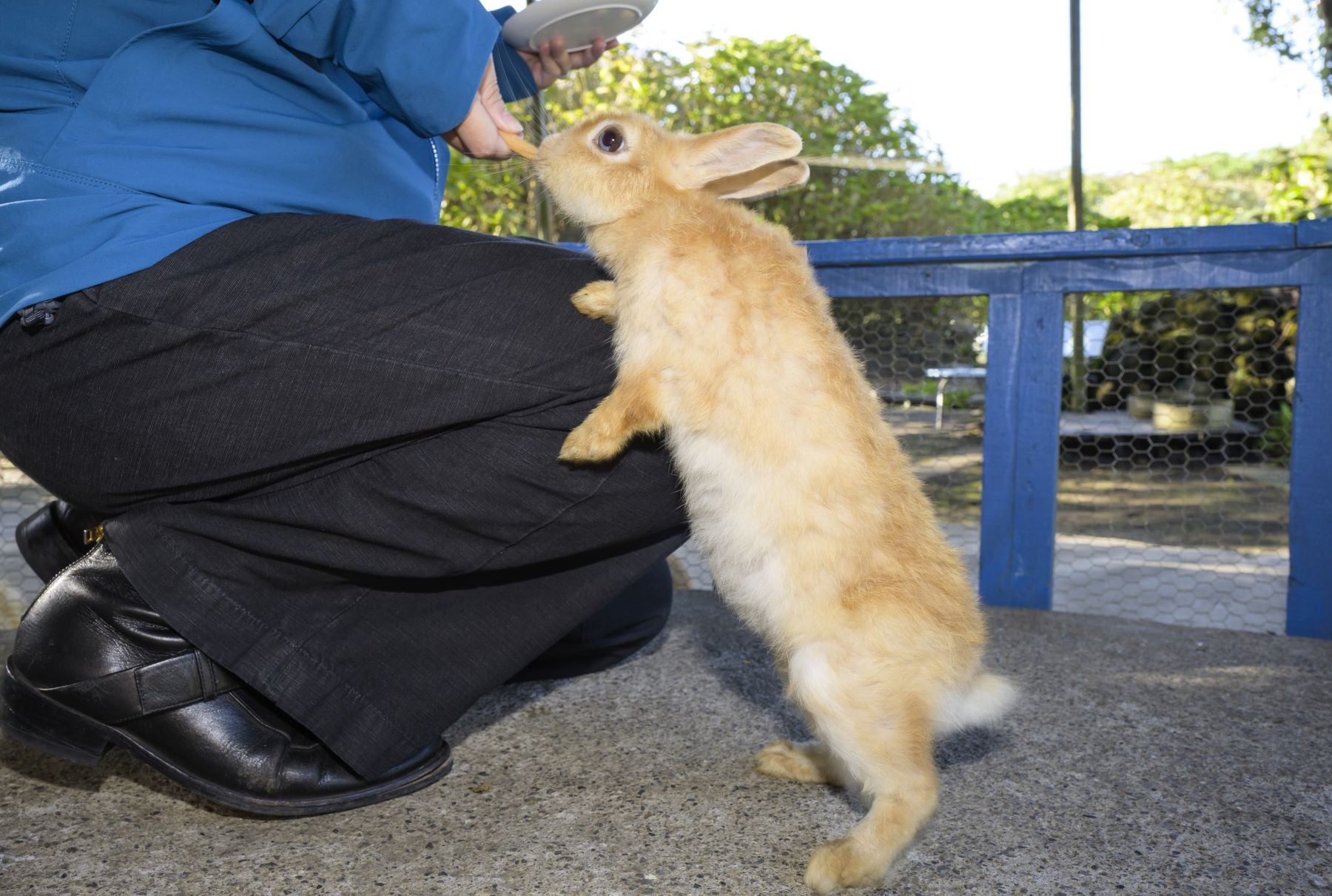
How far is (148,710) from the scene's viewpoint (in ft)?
4.65

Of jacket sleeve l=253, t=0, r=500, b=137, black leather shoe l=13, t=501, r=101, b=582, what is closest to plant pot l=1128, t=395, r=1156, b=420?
jacket sleeve l=253, t=0, r=500, b=137

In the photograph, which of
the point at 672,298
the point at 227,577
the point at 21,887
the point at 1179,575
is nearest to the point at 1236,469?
the point at 1179,575

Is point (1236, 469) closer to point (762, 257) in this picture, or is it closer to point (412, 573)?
point (762, 257)

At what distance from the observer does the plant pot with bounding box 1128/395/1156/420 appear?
4.09 m

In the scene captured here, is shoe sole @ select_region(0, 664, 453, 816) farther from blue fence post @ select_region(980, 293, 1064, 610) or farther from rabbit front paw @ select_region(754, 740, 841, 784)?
blue fence post @ select_region(980, 293, 1064, 610)

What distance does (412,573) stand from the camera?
1465 millimetres

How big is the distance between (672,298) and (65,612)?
969 mm

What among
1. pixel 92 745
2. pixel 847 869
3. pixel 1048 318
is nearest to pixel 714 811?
pixel 847 869

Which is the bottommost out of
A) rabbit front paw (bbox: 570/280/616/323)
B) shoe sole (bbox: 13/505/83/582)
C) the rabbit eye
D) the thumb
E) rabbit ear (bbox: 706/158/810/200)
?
shoe sole (bbox: 13/505/83/582)

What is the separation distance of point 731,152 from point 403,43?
1.64ft

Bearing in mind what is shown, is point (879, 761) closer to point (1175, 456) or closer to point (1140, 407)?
point (1175, 456)

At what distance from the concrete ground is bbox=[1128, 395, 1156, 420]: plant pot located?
2255 mm

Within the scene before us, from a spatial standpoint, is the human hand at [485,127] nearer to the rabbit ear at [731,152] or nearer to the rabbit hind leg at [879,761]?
the rabbit ear at [731,152]

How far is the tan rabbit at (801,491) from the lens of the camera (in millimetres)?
1284
